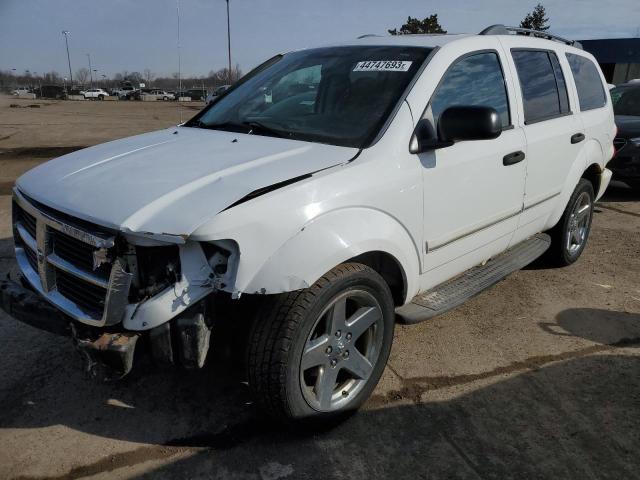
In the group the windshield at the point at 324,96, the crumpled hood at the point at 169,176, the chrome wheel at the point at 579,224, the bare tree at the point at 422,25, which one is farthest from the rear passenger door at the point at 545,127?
the bare tree at the point at 422,25

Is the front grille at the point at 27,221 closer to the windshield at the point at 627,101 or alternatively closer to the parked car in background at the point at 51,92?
the windshield at the point at 627,101

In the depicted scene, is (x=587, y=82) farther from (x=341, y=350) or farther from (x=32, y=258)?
(x=32, y=258)

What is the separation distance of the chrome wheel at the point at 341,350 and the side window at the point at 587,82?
301 cm

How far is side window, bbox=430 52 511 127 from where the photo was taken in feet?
10.1

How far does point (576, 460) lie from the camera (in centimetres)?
251

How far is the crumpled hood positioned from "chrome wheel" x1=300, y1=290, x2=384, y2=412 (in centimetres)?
68

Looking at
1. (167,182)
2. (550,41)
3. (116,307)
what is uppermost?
(550,41)

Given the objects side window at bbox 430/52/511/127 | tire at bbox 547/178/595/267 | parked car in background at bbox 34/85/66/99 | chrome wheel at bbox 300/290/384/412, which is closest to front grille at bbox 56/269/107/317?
chrome wheel at bbox 300/290/384/412

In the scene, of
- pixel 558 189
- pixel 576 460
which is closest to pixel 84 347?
pixel 576 460

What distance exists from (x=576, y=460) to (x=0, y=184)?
8582mm

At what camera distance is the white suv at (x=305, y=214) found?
216cm

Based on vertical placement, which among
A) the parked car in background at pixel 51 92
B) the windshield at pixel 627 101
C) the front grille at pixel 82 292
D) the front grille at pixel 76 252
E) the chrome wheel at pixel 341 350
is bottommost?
the parked car in background at pixel 51 92

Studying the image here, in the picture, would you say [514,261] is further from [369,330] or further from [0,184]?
[0,184]

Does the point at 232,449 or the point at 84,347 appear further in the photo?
the point at 232,449
